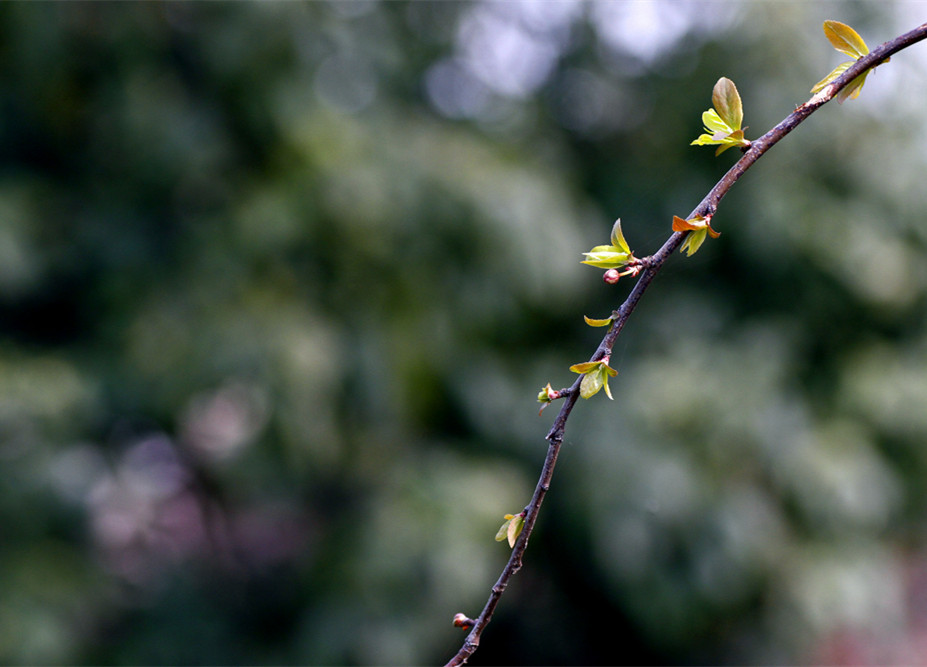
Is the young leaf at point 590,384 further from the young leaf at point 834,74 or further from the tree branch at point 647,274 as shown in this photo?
the young leaf at point 834,74

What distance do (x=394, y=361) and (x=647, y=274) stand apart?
1.84m

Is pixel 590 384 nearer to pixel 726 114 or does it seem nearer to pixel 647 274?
pixel 647 274

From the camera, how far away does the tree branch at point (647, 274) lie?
12.6 inches

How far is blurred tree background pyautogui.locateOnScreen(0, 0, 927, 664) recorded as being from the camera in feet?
6.49

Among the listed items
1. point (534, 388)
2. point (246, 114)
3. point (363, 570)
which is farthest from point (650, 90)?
point (363, 570)

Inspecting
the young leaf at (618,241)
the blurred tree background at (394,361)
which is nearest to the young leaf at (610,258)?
the young leaf at (618,241)

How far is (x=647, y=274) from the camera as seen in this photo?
321 millimetres

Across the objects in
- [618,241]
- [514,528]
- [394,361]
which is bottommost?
[514,528]

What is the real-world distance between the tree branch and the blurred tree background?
1610 millimetres

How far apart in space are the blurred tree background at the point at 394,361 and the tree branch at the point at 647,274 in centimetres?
161

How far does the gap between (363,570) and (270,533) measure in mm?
733

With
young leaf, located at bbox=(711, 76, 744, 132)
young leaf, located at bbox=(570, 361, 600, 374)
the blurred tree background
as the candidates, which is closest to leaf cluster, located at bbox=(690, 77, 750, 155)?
young leaf, located at bbox=(711, 76, 744, 132)

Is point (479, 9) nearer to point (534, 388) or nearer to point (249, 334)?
point (534, 388)

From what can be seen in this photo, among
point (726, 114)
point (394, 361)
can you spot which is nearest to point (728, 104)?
point (726, 114)
